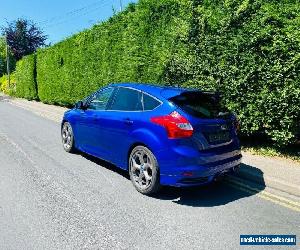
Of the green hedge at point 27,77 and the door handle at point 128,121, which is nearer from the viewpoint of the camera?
the door handle at point 128,121

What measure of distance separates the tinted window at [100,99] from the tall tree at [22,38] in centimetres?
5763

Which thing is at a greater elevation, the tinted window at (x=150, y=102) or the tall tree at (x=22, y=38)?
the tall tree at (x=22, y=38)

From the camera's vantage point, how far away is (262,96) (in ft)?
23.7

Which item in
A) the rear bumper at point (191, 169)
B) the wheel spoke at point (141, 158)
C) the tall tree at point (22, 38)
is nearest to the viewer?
the rear bumper at point (191, 169)

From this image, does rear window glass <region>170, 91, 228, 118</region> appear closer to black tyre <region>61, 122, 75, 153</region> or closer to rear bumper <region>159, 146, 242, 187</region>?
rear bumper <region>159, 146, 242, 187</region>

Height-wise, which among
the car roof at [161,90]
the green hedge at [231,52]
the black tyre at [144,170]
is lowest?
the black tyre at [144,170]

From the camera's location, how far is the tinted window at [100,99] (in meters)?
6.76

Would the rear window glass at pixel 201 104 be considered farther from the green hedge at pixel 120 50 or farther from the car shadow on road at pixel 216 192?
the green hedge at pixel 120 50

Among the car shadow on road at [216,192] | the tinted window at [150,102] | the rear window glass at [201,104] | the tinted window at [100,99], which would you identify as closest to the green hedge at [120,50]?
the tinted window at [100,99]

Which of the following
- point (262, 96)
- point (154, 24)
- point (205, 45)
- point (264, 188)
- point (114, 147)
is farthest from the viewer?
point (154, 24)

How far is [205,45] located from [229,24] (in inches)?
30.8

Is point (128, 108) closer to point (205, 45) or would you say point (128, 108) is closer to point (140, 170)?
point (140, 170)

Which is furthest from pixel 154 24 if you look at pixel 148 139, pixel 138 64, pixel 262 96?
pixel 148 139

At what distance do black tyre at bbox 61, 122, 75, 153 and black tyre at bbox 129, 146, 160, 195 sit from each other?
2.69m
